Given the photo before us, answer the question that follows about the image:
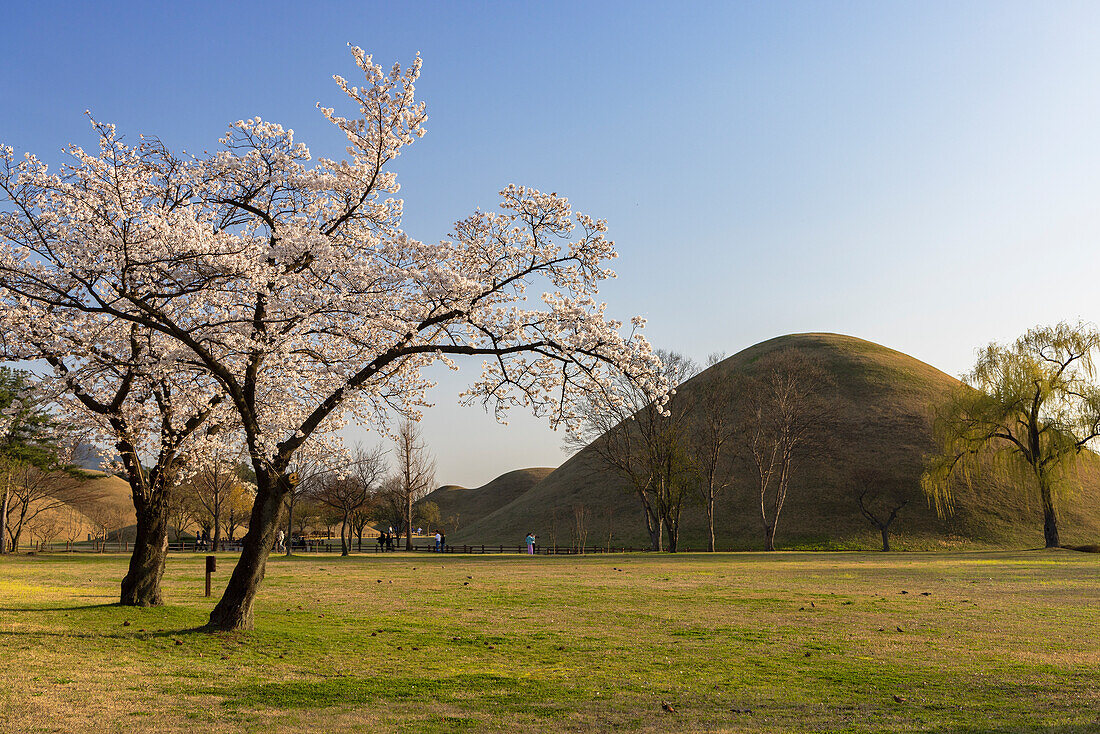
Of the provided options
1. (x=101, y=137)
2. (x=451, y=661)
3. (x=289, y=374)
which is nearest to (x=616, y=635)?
(x=451, y=661)

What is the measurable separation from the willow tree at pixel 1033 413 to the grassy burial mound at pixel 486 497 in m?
105

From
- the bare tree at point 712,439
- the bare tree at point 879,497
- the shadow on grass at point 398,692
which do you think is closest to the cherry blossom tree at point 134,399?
the shadow on grass at point 398,692

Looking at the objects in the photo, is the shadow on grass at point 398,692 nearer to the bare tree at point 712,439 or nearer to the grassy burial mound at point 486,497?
the bare tree at point 712,439

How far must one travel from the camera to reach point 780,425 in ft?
192

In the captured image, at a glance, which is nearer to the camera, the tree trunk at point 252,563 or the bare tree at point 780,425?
the tree trunk at point 252,563

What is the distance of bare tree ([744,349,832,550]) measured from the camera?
58.1 meters

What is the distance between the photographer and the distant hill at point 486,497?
496 feet

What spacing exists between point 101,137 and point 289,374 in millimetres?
5934

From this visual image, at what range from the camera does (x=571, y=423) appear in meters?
14.2

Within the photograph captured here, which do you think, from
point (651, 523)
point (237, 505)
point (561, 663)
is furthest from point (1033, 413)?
point (237, 505)

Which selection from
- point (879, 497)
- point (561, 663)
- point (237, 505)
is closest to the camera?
point (561, 663)

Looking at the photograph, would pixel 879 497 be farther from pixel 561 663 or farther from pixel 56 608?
pixel 56 608

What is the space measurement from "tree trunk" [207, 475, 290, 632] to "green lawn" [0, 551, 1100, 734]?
0.54 metres

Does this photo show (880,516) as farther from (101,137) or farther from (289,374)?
(101,137)
